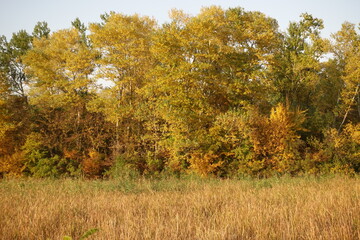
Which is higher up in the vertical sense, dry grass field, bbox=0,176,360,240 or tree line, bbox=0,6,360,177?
tree line, bbox=0,6,360,177

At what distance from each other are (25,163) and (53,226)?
16962mm

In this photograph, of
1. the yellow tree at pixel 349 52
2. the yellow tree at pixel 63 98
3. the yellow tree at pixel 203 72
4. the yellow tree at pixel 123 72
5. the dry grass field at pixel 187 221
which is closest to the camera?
the dry grass field at pixel 187 221

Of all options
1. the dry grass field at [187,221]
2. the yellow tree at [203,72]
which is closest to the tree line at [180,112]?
the yellow tree at [203,72]

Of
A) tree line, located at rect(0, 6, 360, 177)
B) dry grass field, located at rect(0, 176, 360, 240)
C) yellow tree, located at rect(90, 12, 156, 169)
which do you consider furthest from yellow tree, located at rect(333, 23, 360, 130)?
dry grass field, located at rect(0, 176, 360, 240)

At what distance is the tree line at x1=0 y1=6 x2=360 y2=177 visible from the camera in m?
17.3

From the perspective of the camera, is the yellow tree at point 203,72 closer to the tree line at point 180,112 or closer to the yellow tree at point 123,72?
the tree line at point 180,112

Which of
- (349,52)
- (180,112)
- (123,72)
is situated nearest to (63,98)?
(123,72)

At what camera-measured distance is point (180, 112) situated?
16.8 m

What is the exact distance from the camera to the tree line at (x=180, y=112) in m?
17.3

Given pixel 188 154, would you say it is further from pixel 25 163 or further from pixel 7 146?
pixel 7 146

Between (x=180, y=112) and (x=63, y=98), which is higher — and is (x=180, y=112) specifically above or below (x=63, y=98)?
below

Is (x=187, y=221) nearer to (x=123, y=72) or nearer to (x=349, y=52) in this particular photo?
(x=123, y=72)

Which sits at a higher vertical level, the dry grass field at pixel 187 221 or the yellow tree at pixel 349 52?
the yellow tree at pixel 349 52

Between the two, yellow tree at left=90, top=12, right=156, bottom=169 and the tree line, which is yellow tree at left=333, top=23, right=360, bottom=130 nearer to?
the tree line
